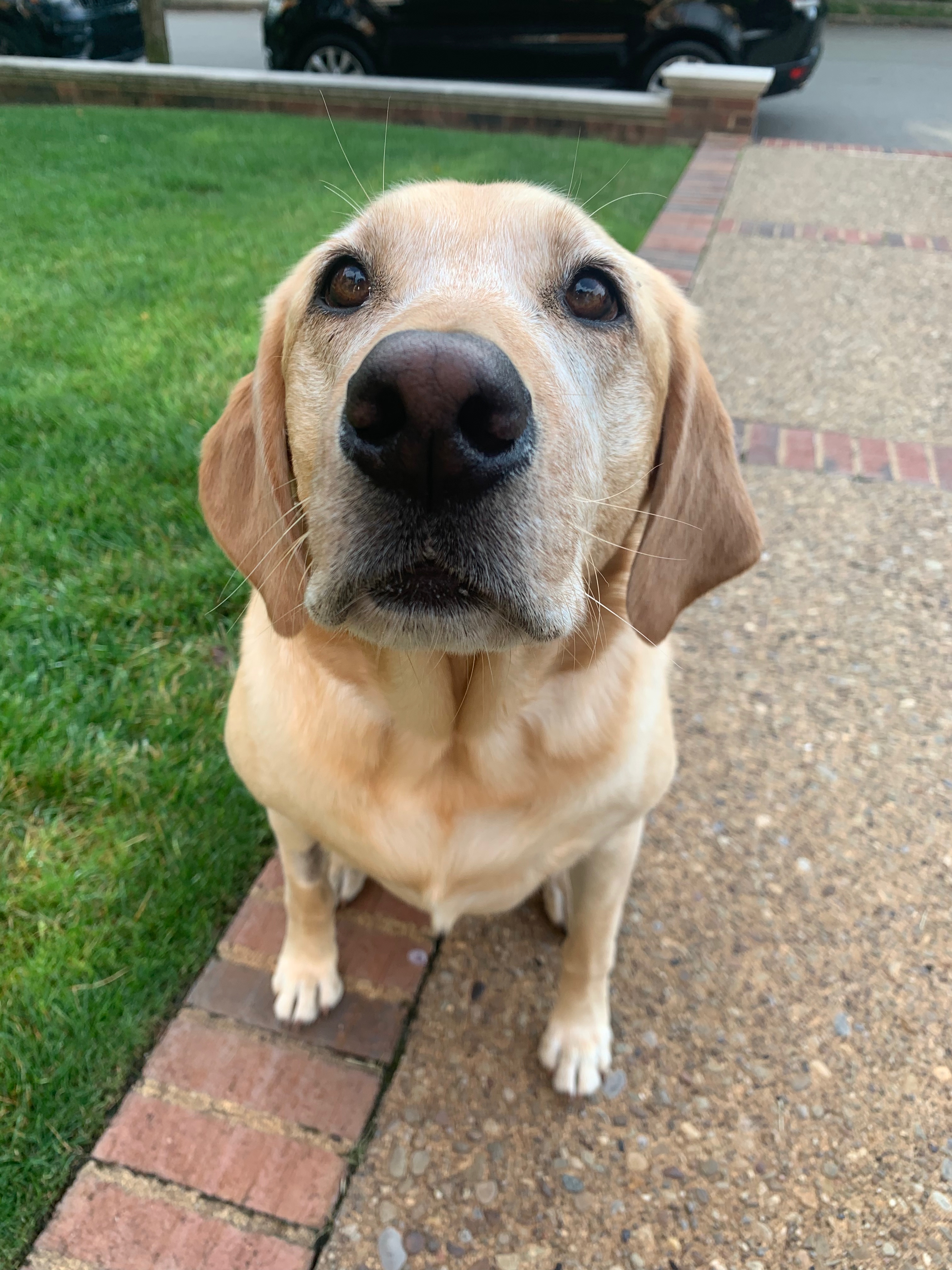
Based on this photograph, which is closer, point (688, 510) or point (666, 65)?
point (688, 510)

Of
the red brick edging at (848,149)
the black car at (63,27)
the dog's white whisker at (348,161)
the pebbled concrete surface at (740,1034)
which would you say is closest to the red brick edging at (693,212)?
the red brick edging at (848,149)

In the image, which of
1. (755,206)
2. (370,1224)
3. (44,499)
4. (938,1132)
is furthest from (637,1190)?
(755,206)

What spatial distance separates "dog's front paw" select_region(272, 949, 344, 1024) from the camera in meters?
2.00

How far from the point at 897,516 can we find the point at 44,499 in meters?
3.55

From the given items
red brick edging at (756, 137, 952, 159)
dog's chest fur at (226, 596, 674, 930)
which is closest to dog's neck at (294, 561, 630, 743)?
dog's chest fur at (226, 596, 674, 930)

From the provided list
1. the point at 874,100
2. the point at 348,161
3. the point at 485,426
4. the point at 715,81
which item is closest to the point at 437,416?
the point at 485,426

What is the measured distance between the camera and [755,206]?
6840 millimetres

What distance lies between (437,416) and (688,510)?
839 millimetres

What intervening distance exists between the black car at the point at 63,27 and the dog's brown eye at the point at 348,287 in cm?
1189

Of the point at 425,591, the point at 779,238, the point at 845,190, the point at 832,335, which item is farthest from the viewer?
the point at 845,190

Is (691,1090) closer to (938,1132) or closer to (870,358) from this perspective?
(938,1132)

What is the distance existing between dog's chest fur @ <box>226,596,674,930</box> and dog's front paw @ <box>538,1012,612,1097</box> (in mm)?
473

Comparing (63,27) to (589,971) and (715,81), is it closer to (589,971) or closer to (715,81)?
(715,81)

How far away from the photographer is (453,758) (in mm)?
1729
